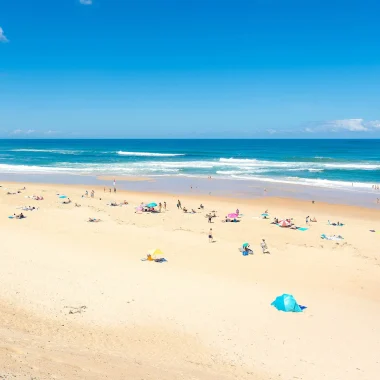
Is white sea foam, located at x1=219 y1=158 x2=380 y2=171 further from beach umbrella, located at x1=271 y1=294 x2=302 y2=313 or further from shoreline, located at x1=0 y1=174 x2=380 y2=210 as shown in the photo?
beach umbrella, located at x1=271 y1=294 x2=302 y2=313

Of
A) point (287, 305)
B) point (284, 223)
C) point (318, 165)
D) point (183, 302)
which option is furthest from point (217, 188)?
point (318, 165)

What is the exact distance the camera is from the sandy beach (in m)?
8.20

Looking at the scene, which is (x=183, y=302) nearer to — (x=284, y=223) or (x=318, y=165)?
(x=284, y=223)

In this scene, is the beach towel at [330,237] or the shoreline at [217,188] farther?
the shoreline at [217,188]

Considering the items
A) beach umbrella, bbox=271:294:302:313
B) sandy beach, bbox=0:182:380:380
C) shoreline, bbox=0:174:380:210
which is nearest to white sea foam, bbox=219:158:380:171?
shoreline, bbox=0:174:380:210

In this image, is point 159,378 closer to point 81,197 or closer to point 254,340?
point 254,340

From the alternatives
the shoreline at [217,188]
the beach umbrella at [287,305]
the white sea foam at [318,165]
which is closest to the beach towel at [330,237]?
the beach umbrella at [287,305]

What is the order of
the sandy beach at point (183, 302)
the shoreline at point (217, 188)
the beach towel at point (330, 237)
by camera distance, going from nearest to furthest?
the sandy beach at point (183, 302) → the beach towel at point (330, 237) → the shoreline at point (217, 188)

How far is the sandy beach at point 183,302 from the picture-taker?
8.20m

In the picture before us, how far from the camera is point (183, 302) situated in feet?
38.7

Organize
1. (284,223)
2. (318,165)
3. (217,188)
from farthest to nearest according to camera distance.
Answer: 1. (318,165)
2. (217,188)
3. (284,223)

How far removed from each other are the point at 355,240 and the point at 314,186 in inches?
804

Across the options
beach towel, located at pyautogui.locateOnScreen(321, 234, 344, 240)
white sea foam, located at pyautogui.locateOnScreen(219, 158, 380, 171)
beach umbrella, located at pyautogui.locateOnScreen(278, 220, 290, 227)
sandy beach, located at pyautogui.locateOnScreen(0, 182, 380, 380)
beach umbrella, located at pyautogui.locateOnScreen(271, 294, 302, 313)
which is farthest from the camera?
white sea foam, located at pyautogui.locateOnScreen(219, 158, 380, 171)

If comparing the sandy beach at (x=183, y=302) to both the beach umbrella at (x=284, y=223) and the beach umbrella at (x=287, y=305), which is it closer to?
the beach umbrella at (x=287, y=305)
